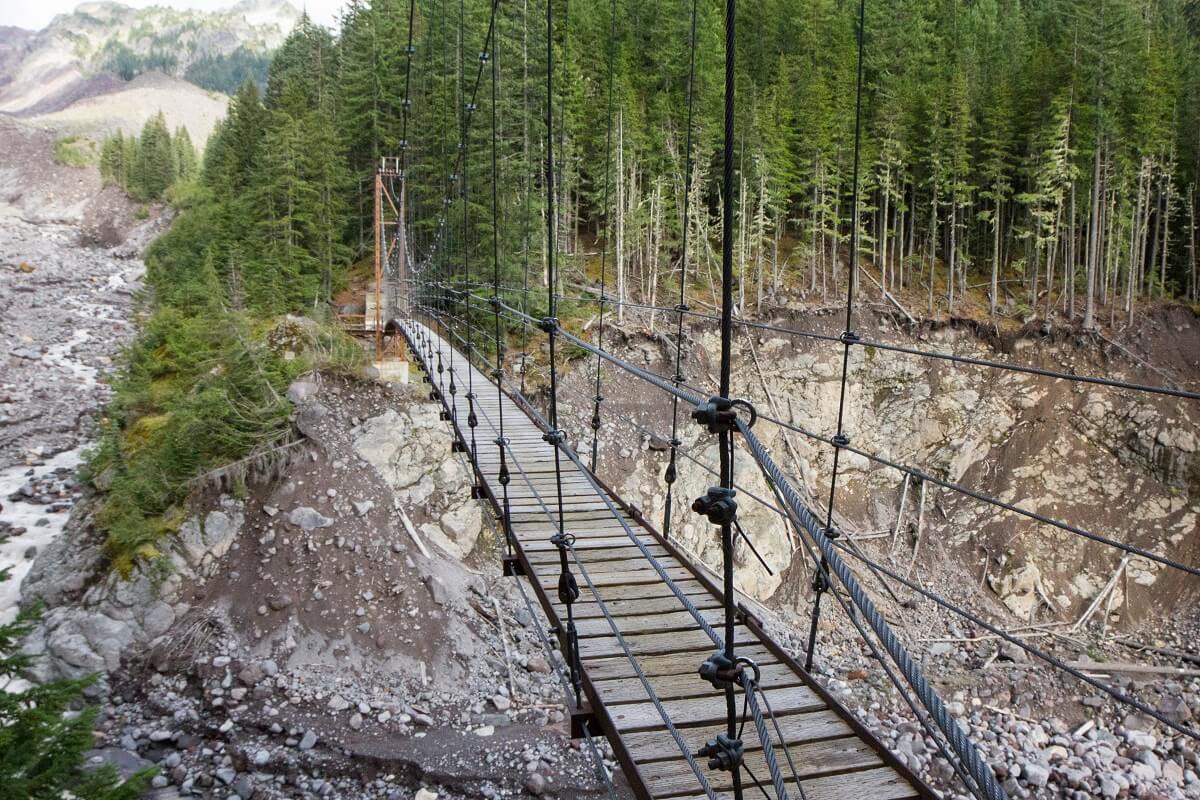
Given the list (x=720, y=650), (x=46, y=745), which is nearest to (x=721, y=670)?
(x=720, y=650)

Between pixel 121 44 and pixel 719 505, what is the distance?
12575 centimetres

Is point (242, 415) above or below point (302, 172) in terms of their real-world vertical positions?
below

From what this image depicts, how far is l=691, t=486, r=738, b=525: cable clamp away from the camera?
4.27 feet

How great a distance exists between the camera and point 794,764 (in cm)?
201

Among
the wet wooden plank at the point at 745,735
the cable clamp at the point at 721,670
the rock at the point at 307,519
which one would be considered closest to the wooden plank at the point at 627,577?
the wet wooden plank at the point at 745,735

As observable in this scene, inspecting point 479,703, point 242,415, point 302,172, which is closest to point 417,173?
point 302,172

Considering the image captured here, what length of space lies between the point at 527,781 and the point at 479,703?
119 cm

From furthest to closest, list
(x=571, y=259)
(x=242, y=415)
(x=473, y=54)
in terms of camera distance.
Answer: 1. (x=473, y=54)
2. (x=571, y=259)
3. (x=242, y=415)

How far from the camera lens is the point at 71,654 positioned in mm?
7664

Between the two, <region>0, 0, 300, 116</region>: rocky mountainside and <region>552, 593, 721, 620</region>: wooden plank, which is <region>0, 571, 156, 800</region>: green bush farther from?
<region>0, 0, 300, 116</region>: rocky mountainside

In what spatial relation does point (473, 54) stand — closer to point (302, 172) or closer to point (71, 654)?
point (302, 172)

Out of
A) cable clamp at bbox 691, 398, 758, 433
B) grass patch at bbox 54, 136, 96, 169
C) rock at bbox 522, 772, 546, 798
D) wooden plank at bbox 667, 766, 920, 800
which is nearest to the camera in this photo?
cable clamp at bbox 691, 398, 758, 433

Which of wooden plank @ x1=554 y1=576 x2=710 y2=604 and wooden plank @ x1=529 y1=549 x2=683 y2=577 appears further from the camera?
wooden plank @ x1=529 y1=549 x2=683 y2=577

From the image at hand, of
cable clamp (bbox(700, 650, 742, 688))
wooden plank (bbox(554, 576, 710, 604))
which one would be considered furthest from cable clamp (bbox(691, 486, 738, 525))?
wooden plank (bbox(554, 576, 710, 604))
